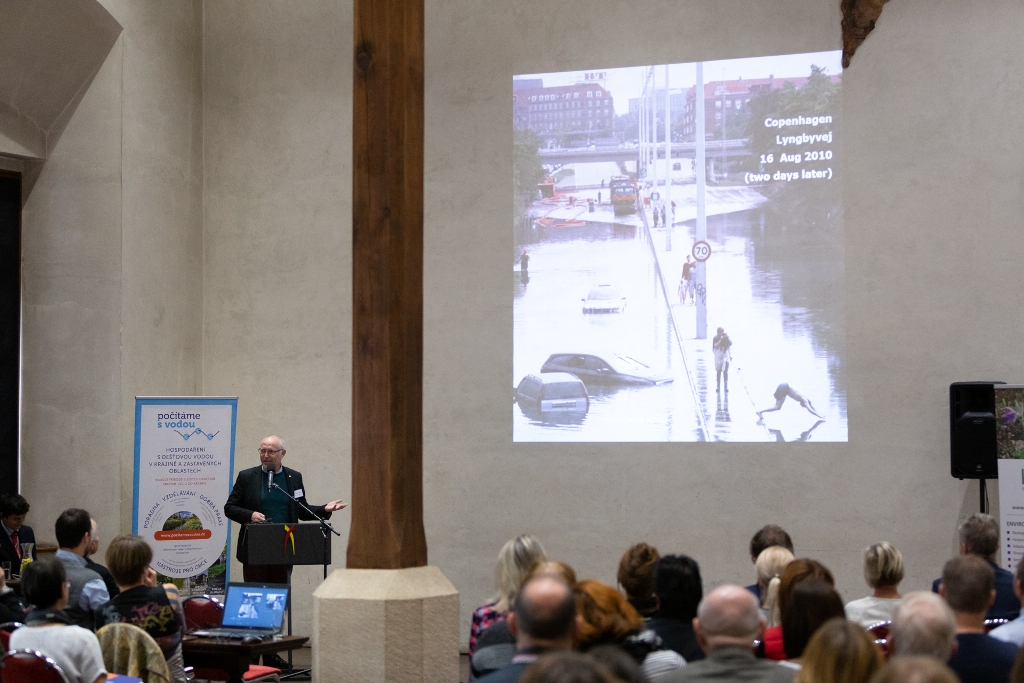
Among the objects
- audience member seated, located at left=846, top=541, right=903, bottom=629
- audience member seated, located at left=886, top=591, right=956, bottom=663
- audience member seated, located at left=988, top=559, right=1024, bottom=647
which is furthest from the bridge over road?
audience member seated, located at left=886, top=591, right=956, bottom=663

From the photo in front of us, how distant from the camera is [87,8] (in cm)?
743

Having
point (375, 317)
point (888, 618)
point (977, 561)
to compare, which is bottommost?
point (888, 618)

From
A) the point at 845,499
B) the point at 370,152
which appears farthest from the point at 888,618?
the point at 845,499

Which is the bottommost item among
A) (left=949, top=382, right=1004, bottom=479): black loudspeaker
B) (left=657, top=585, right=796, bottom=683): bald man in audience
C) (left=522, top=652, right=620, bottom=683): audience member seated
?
(left=657, top=585, right=796, bottom=683): bald man in audience

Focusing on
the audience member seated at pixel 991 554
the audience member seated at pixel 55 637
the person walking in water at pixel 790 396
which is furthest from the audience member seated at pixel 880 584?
the person walking in water at pixel 790 396

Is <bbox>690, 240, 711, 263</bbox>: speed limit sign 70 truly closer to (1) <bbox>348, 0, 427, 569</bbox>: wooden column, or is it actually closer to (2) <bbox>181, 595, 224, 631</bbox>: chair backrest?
(1) <bbox>348, 0, 427, 569</bbox>: wooden column

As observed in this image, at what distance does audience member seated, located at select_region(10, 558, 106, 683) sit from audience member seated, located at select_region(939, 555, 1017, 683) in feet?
8.64

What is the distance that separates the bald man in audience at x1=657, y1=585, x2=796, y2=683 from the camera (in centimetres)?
245

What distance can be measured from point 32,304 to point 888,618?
636 centimetres

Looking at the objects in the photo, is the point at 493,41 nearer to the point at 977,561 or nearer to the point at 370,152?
the point at 370,152

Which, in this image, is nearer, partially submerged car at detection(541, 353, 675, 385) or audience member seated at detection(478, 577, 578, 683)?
audience member seated at detection(478, 577, 578, 683)

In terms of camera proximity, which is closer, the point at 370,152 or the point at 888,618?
the point at 888,618

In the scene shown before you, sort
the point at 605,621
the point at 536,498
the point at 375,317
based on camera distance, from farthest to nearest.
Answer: the point at 536,498 < the point at 375,317 < the point at 605,621

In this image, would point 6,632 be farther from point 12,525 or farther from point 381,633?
point 12,525
